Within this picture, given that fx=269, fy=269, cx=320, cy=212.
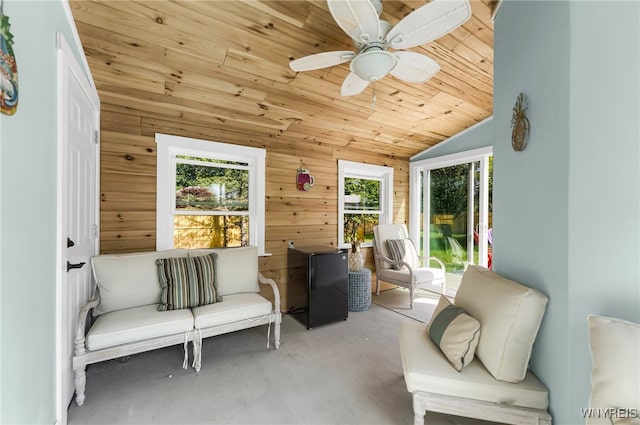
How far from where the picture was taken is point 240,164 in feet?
10.9

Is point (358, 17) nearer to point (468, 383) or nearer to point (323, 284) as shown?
point (468, 383)

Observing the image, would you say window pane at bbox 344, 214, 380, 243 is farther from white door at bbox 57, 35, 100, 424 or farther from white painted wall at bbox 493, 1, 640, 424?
white door at bbox 57, 35, 100, 424

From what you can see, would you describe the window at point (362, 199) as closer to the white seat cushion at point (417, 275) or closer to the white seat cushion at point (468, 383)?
the white seat cushion at point (417, 275)

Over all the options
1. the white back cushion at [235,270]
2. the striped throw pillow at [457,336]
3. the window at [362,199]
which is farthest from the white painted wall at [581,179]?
the window at [362,199]

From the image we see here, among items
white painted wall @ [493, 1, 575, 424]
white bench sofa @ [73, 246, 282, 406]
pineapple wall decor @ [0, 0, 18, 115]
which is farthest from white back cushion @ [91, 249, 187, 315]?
white painted wall @ [493, 1, 575, 424]

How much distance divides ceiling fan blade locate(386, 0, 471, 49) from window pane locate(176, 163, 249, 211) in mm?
2349

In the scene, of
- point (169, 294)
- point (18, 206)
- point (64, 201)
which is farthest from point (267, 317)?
point (18, 206)

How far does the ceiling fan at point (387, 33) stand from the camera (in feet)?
4.14

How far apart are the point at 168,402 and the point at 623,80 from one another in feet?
10.2

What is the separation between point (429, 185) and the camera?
185 inches

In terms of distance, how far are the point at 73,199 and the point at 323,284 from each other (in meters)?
2.32

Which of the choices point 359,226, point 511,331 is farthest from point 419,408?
point 359,226

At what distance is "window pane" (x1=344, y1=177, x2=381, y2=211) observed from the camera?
14.1 feet

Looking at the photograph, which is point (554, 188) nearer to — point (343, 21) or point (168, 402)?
point (343, 21)
